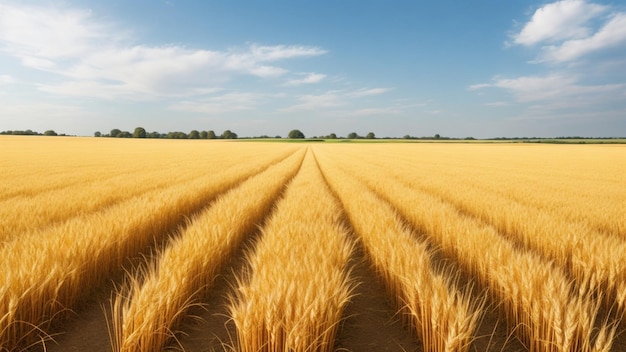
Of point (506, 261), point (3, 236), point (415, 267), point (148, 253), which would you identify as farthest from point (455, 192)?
point (3, 236)

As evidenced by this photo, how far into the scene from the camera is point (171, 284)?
248 centimetres

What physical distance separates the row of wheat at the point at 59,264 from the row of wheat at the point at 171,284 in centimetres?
41

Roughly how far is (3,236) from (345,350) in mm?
4639

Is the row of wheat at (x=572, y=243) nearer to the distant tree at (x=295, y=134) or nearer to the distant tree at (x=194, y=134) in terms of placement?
the distant tree at (x=194, y=134)

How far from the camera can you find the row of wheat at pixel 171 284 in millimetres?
2078

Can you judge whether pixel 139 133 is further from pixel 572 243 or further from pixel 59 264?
pixel 572 243

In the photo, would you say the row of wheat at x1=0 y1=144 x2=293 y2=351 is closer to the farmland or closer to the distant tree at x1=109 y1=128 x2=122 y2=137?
the farmland

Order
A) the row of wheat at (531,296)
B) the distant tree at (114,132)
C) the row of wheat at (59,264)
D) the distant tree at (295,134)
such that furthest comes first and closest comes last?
the distant tree at (295,134) → the distant tree at (114,132) → the row of wheat at (59,264) → the row of wheat at (531,296)

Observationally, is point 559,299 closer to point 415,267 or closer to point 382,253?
point 415,267

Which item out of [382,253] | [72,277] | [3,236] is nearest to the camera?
[72,277]

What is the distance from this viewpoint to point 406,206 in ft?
22.3

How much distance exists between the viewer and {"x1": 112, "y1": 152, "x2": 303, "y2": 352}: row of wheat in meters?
2.08

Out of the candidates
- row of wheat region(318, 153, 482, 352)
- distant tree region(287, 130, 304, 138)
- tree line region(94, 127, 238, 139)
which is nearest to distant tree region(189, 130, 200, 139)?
tree line region(94, 127, 238, 139)

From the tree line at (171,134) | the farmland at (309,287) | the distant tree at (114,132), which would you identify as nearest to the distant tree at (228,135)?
the tree line at (171,134)
